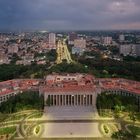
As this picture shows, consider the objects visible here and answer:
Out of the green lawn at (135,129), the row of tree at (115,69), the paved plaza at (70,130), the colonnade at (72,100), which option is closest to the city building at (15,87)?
the colonnade at (72,100)

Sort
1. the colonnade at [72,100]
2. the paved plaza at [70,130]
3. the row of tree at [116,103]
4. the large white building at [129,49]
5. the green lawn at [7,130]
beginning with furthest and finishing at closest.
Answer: the large white building at [129,49] < the colonnade at [72,100] < the row of tree at [116,103] < the green lawn at [7,130] < the paved plaza at [70,130]

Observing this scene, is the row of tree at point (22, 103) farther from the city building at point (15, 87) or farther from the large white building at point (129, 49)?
the large white building at point (129, 49)

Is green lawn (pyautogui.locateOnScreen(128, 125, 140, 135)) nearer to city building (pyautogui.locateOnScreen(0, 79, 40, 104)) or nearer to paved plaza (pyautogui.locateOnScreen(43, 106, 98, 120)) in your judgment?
paved plaza (pyautogui.locateOnScreen(43, 106, 98, 120))

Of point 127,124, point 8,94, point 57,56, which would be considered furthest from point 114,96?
point 57,56

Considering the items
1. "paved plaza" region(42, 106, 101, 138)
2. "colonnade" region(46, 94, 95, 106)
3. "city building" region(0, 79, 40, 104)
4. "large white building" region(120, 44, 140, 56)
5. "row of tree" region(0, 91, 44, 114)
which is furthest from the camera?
"large white building" region(120, 44, 140, 56)

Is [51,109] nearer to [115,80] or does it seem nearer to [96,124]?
[96,124]

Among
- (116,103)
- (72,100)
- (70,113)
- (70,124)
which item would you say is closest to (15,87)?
(72,100)

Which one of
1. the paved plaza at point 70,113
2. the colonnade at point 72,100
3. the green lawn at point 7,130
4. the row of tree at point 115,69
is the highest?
the row of tree at point 115,69

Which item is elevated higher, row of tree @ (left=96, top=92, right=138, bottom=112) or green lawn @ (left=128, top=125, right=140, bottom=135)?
row of tree @ (left=96, top=92, right=138, bottom=112)

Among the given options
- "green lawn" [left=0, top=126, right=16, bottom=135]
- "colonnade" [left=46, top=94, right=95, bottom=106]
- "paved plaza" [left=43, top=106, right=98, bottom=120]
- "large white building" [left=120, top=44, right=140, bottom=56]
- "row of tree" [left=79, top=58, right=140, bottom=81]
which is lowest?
"green lawn" [left=0, top=126, right=16, bottom=135]

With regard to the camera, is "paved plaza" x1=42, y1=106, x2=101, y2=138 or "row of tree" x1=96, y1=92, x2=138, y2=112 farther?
"row of tree" x1=96, y1=92, x2=138, y2=112

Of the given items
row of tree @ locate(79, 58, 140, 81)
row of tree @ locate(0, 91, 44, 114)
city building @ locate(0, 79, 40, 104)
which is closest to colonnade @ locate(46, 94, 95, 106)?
row of tree @ locate(0, 91, 44, 114)
